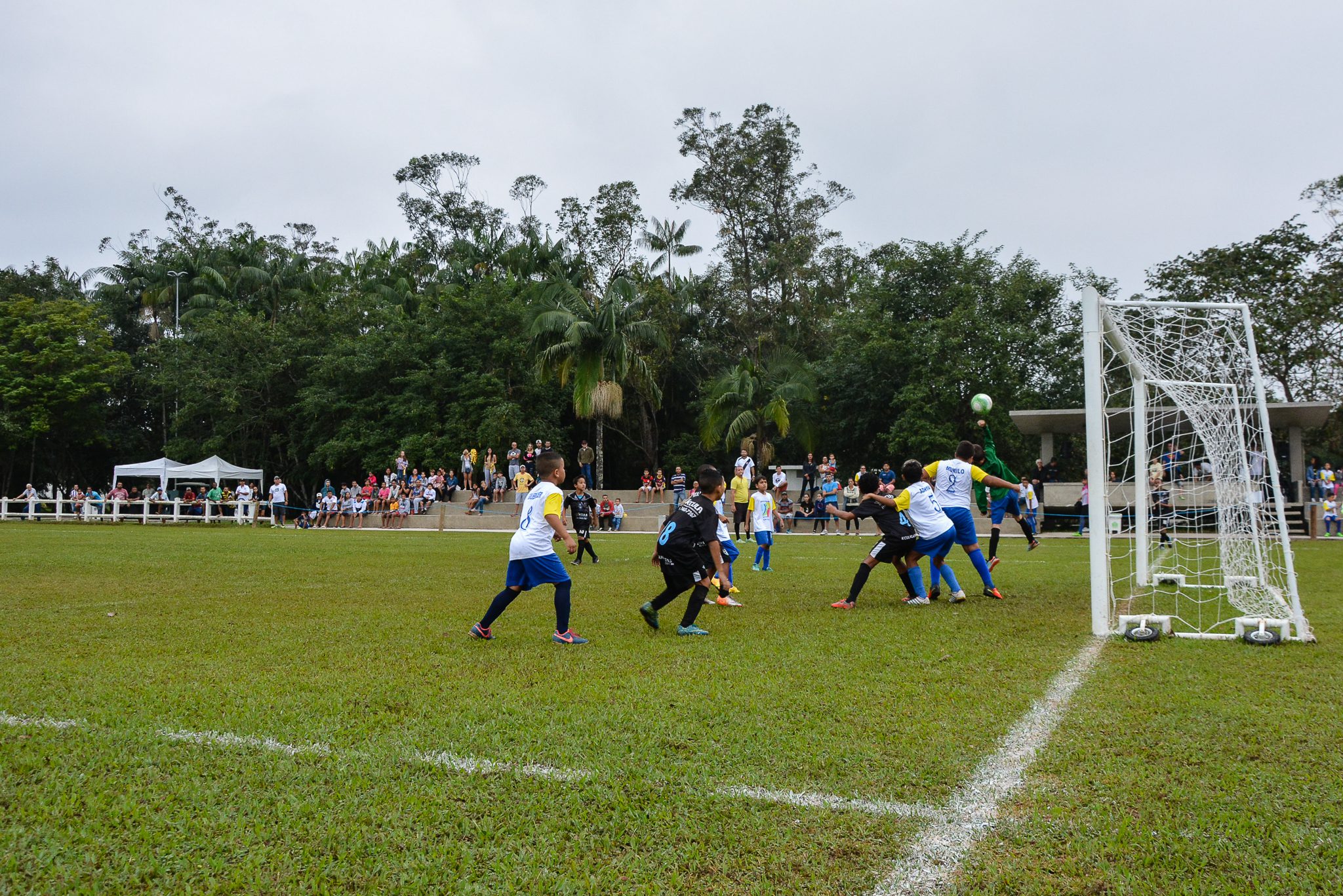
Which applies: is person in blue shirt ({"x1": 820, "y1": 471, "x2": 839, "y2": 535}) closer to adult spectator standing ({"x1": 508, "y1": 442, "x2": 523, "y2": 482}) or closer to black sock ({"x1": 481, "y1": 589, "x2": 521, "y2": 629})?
adult spectator standing ({"x1": 508, "y1": 442, "x2": 523, "y2": 482})

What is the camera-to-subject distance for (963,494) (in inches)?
417

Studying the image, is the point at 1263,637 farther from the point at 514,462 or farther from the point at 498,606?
the point at 514,462

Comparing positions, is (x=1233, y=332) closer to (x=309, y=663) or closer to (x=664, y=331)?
(x=309, y=663)

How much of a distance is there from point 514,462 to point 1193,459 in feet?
80.5

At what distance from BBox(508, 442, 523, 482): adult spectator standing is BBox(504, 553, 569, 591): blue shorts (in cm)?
2437

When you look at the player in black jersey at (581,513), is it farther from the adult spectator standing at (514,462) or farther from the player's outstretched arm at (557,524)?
the adult spectator standing at (514,462)

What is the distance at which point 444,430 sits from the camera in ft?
124

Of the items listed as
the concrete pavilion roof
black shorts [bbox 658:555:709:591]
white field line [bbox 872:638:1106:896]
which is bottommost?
white field line [bbox 872:638:1106:896]

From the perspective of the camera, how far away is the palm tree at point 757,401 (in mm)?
34844

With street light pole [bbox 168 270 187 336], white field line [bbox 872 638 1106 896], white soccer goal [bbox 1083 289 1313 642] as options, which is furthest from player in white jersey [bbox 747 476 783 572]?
street light pole [bbox 168 270 187 336]

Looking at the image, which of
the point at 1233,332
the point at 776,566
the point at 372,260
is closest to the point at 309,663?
the point at 1233,332

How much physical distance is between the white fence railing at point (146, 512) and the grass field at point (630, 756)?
27.4m

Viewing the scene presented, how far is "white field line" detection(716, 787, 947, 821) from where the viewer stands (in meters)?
3.40

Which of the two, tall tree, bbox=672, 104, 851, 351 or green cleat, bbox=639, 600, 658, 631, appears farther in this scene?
tall tree, bbox=672, 104, 851, 351
